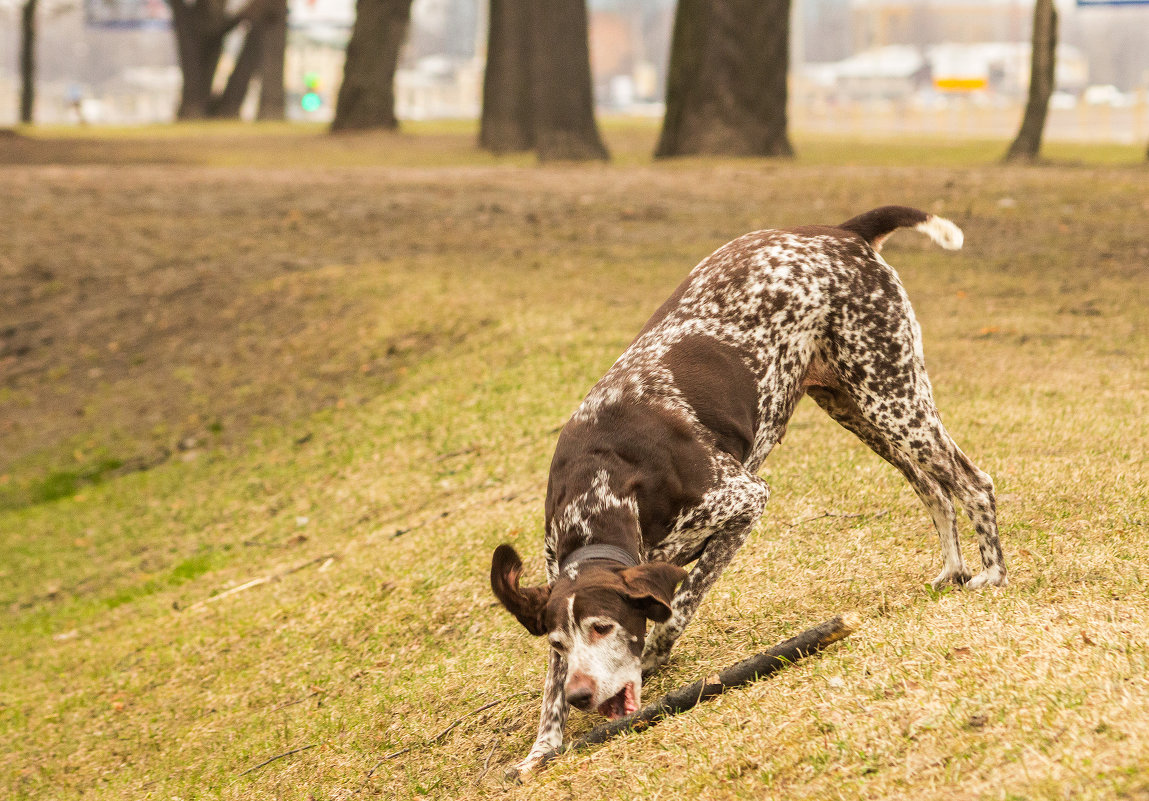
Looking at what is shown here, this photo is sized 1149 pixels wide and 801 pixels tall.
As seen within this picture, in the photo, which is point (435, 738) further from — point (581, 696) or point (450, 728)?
point (581, 696)

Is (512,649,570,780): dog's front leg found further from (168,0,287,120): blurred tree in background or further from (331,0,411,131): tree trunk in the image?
(168,0,287,120): blurred tree in background

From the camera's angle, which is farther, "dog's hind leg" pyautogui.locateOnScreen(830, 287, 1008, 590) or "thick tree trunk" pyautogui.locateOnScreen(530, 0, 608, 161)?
"thick tree trunk" pyautogui.locateOnScreen(530, 0, 608, 161)

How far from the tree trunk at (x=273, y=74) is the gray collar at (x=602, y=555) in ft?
143

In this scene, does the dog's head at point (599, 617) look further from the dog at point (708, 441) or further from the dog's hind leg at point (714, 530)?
the dog's hind leg at point (714, 530)

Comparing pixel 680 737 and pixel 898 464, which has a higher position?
pixel 898 464

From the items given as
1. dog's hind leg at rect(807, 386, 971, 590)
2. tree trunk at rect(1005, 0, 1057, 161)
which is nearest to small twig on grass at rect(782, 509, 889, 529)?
dog's hind leg at rect(807, 386, 971, 590)

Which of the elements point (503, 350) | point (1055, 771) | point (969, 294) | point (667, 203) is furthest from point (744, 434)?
point (667, 203)

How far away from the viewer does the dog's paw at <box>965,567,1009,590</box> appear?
5.00 meters

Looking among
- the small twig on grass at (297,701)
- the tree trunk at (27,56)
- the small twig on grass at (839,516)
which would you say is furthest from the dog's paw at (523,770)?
the tree trunk at (27,56)

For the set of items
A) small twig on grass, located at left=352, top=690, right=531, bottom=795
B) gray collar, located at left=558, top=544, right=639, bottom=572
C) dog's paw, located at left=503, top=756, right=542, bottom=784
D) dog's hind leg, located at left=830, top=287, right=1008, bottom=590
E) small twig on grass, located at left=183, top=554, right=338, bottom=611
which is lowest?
small twig on grass, located at left=183, top=554, right=338, bottom=611

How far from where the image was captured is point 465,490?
27.7ft

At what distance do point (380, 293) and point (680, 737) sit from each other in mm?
9670

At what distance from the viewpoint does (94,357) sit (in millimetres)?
13234

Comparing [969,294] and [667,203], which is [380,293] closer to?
[667,203]
